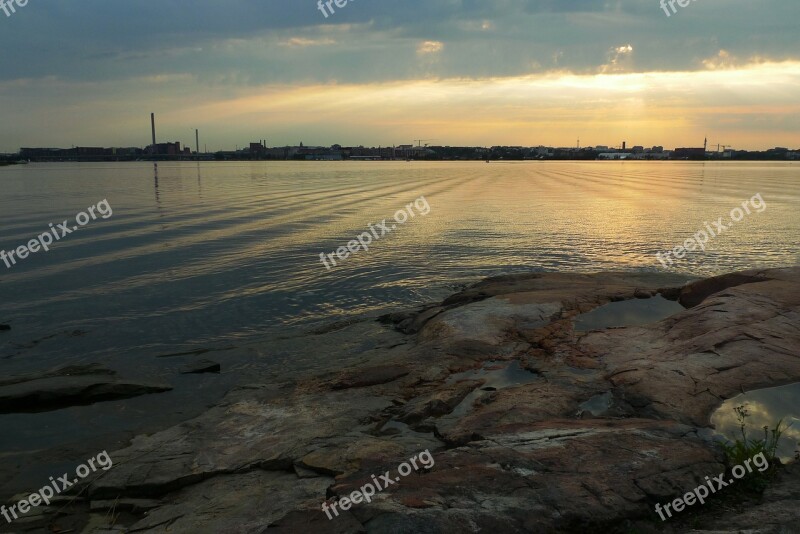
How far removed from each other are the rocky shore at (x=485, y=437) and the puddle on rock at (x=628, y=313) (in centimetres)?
70

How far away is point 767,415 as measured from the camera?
24.2 feet

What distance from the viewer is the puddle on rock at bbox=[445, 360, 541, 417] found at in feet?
28.7

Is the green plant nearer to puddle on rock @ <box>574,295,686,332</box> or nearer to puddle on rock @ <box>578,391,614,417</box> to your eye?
puddle on rock @ <box>578,391,614,417</box>

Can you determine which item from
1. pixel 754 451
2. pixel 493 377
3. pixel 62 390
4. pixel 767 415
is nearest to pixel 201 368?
pixel 62 390

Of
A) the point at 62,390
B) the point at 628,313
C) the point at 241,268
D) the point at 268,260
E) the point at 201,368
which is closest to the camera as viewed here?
the point at 62,390

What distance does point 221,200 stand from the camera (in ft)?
160

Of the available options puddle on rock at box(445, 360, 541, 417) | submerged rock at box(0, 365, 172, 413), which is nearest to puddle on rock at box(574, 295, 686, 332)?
puddle on rock at box(445, 360, 541, 417)

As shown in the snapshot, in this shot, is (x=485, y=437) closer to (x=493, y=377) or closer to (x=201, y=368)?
(x=493, y=377)

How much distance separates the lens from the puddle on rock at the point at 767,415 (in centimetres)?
683

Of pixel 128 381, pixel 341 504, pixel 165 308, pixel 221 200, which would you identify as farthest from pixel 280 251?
pixel 221 200

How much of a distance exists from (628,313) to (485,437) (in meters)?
7.78

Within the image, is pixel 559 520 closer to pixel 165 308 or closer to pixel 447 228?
pixel 165 308

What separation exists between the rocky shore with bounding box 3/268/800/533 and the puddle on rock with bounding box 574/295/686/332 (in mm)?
702

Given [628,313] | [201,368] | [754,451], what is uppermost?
[754,451]
